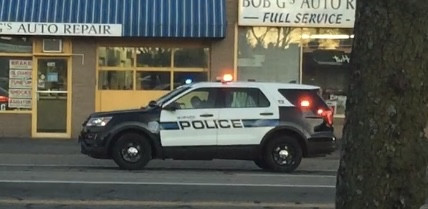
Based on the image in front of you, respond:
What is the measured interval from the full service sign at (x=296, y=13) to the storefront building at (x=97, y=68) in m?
0.58

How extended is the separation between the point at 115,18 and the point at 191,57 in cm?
237

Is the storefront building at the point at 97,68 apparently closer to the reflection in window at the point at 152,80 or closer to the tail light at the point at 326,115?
the reflection in window at the point at 152,80

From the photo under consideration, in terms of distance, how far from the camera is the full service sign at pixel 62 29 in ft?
62.9

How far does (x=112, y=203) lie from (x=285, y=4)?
442 inches

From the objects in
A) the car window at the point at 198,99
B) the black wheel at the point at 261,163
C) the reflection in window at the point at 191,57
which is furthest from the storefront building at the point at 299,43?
the car window at the point at 198,99

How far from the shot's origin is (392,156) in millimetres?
2602

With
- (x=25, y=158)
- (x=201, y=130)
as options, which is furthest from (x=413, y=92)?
(x=25, y=158)

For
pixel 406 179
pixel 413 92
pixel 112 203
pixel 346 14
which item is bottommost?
pixel 112 203

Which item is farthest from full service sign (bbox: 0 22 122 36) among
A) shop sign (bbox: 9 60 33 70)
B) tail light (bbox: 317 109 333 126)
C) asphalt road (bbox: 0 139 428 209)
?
tail light (bbox: 317 109 333 126)

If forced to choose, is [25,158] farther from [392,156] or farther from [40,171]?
[392,156]

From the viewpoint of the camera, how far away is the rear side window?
14.5 m

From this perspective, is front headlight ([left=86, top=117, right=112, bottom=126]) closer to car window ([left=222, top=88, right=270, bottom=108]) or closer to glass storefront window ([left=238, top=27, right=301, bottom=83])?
car window ([left=222, top=88, right=270, bottom=108])

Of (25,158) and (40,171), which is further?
(25,158)

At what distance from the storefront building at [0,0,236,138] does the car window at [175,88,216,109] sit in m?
5.26
